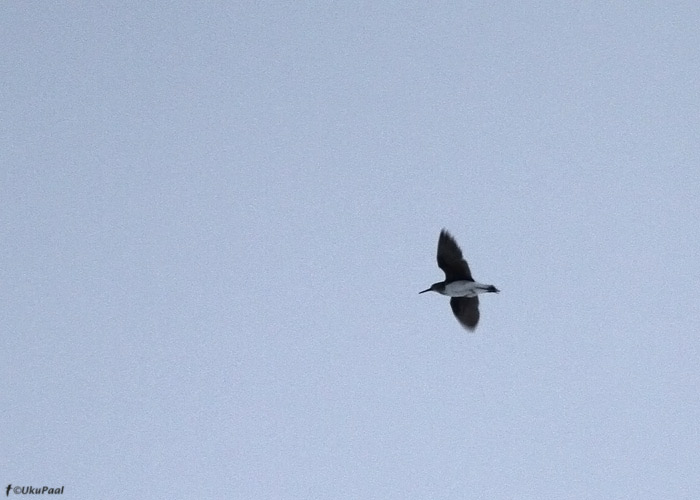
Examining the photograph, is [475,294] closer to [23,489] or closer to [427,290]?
[427,290]

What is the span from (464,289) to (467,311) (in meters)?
2.06

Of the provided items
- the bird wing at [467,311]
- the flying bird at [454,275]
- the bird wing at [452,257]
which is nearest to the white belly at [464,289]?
the flying bird at [454,275]

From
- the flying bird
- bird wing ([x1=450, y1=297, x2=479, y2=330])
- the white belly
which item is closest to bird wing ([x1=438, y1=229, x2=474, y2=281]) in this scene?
the flying bird

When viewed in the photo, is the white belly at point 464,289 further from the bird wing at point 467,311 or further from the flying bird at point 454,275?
the bird wing at point 467,311

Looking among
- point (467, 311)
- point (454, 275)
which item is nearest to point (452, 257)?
point (454, 275)

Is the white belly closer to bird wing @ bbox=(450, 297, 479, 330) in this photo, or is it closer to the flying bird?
the flying bird

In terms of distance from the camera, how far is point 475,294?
4519 centimetres

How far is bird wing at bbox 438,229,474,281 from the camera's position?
44.4m

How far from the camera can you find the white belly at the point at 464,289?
44.3 m

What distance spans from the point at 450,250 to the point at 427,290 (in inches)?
93.7

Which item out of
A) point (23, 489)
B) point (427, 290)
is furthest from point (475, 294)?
point (23, 489)

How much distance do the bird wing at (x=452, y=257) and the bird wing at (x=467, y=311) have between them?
76.4 inches

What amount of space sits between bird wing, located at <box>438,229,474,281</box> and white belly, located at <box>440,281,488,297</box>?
280mm

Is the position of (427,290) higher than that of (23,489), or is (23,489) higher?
(427,290)
